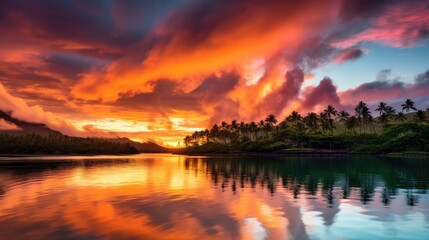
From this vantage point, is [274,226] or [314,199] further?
[314,199]

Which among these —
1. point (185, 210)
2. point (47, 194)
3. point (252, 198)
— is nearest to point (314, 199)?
point (252, 198)

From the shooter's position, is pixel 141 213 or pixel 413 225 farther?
pixel 141 213

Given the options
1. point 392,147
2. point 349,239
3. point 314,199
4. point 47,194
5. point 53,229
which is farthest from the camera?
point 392,147

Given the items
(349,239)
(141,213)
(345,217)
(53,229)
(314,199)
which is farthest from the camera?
(314,199)

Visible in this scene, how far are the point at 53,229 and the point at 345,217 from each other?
63.9 feet

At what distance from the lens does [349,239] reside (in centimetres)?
1841

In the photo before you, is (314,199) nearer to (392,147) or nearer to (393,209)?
(393,209)

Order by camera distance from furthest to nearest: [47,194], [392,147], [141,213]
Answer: [392,147] → [47,194] → [141,213]

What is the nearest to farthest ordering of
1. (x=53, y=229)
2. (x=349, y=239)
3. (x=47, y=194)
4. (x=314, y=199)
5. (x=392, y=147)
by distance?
1. (x=349, y=239)
2. (x=53, y=229)
3. (x=314, y=199)
4. (x=47, y=194)
5. (x=392, y=147)

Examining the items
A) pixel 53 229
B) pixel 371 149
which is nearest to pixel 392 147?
pixel 371 149

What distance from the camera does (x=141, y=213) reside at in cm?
2597

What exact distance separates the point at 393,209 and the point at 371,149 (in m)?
173

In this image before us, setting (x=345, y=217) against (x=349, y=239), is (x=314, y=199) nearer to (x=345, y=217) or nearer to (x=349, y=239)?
(x=345, y=217)

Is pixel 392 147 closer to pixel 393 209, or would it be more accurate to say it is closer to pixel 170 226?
pixel 393 209
